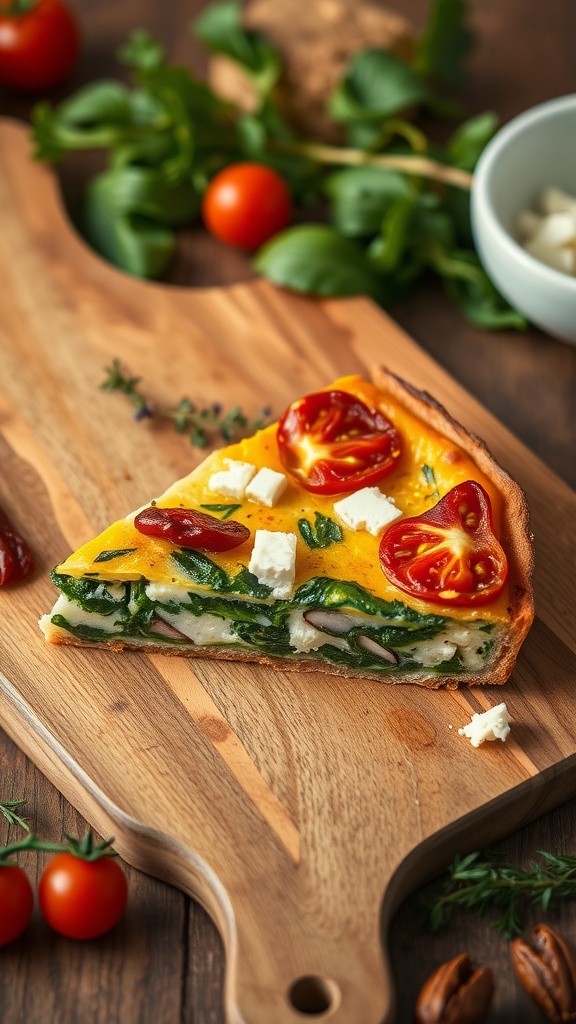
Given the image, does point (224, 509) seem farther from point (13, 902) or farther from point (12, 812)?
point (13, 902)

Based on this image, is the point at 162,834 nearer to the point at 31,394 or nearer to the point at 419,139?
the point at 31,394

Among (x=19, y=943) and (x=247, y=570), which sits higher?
(x=247, y=570)

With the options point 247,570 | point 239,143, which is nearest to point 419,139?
point 239,143

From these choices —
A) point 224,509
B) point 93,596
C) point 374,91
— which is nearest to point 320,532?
point 224,509

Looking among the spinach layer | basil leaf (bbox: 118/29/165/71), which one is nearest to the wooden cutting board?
the spinach layer

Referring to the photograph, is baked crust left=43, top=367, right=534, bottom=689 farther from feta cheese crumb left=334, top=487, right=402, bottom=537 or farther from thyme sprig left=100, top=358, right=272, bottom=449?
thyme sprig left=100, top=358, right=272, bottom=449
